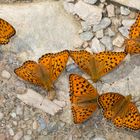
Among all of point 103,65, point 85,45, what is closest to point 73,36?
point 85,45

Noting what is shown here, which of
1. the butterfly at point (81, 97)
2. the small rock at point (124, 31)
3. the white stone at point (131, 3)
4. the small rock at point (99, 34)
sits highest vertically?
the white stone at point (131, 3)

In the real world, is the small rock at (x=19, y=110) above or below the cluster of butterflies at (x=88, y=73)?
below

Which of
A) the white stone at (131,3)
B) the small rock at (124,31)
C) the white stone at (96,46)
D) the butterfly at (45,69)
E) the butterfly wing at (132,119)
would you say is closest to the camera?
the butterfly wing at (132,119)

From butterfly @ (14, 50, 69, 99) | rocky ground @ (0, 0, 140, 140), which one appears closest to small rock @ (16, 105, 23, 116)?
rocky ground @ (0, 0, 140, 140)

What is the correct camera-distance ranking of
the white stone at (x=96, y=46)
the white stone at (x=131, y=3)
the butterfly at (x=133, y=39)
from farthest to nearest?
1. the white stone at (x=131, y=3)
2. the white stone at (x=96, y=46)
3. the butterfly at (x=133, y=39)

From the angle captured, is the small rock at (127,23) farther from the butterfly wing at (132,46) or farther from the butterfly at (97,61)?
the butterfly at (97,61)

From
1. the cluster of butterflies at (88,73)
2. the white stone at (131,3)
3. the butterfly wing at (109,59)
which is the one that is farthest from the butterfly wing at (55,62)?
the white stone at (131,3)

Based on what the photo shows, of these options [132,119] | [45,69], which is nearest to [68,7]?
[45,69]

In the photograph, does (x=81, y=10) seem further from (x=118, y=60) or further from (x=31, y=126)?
(x=31, y=126)
